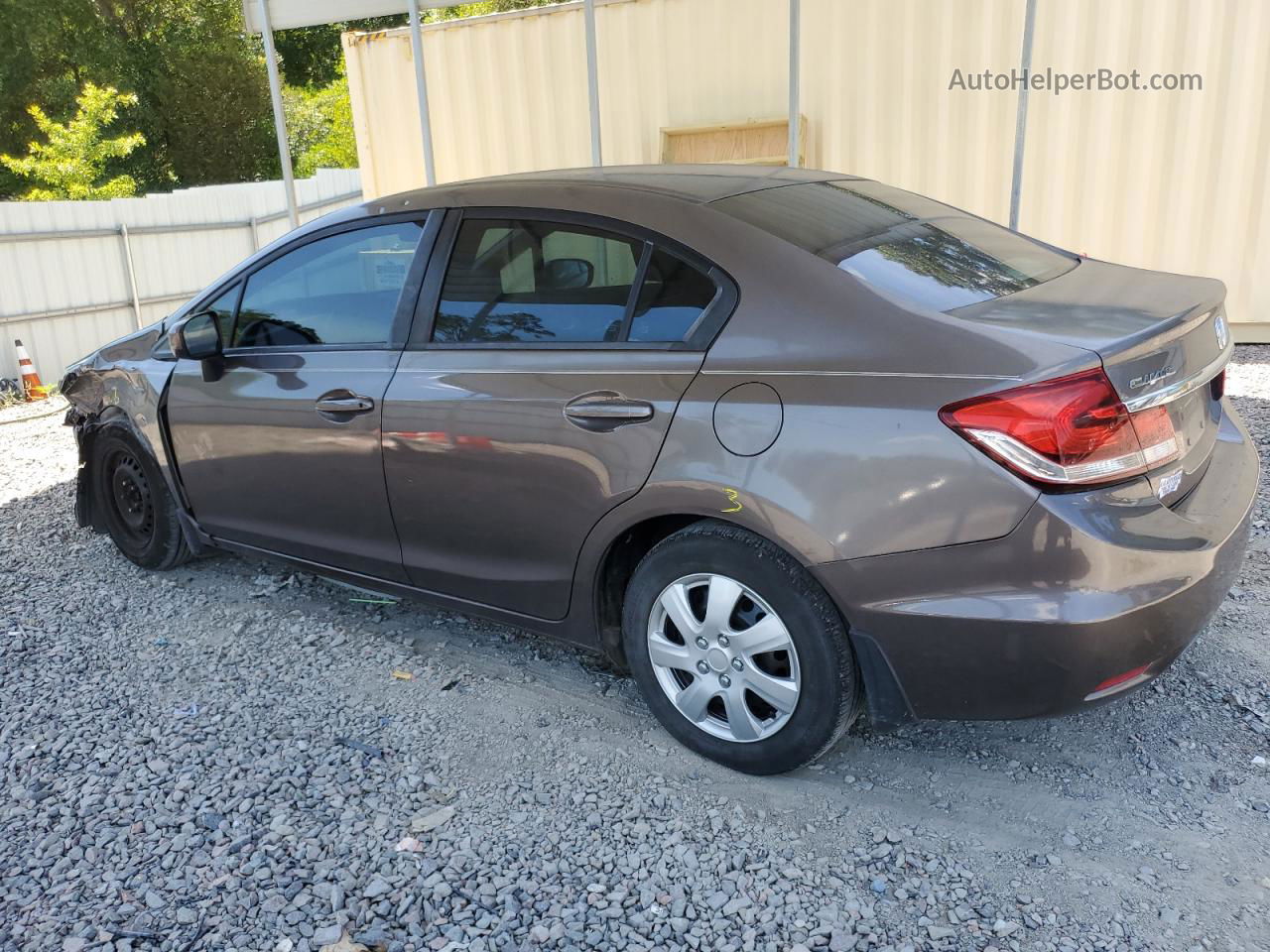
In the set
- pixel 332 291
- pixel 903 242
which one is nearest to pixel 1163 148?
pixel 903 242

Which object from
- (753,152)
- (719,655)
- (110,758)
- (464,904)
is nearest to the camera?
(464,904)

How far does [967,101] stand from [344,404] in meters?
6.73

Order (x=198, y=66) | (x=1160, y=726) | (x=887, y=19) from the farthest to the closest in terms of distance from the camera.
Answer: (x=198, y=66), (x=887, y=19), (x=1160, y=726)

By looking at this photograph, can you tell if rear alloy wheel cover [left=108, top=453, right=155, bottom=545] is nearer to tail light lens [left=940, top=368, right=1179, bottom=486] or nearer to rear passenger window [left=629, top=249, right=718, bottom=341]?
rear passenger window [left=629, top=249, right=718, bottom=341]

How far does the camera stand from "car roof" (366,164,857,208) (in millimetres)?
3248

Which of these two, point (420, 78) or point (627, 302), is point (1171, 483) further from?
point (420, 78)

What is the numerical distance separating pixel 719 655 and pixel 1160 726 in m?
1.39

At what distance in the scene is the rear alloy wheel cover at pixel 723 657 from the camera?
2830 mm

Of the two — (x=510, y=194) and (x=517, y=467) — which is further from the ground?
(x=510, y=194)

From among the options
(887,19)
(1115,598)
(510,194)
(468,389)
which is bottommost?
(1115,598)

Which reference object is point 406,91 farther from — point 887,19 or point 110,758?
point 110,758

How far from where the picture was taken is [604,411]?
9.84 feet

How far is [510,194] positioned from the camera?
3.44 m

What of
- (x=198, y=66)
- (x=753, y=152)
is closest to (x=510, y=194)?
(x=753, y=152)
